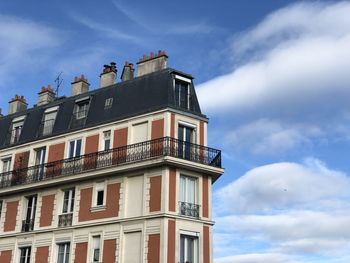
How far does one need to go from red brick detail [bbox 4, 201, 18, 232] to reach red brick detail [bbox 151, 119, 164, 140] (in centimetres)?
773

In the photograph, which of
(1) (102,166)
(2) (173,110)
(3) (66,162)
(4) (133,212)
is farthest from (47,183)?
(2) (173,110)

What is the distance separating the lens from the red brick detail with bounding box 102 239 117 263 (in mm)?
22188

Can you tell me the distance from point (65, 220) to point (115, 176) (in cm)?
302

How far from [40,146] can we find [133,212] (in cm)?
698

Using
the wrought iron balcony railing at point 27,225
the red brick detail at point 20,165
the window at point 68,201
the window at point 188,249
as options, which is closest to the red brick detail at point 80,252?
the window at point 68,201

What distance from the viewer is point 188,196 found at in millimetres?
22609

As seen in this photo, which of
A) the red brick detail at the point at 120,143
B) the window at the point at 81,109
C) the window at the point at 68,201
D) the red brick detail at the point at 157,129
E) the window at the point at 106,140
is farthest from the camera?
the window at the point at 81,109

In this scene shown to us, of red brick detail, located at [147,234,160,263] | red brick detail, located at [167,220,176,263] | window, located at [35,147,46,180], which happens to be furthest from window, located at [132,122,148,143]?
window, located at [35,147,46,180]

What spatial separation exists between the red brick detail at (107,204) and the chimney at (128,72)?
5.74 m

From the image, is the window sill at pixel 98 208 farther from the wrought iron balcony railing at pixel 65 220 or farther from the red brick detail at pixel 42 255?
the red brick detail at pixel 42 255

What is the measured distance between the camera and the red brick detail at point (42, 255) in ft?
79.2

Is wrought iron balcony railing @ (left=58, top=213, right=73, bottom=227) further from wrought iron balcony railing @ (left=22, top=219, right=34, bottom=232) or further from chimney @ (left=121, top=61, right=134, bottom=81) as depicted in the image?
chimney @ (left=121, top=61, right=134, bottom=81)

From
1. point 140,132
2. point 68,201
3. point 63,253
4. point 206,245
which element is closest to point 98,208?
point 68,201

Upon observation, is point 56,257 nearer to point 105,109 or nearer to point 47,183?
point 47,183
